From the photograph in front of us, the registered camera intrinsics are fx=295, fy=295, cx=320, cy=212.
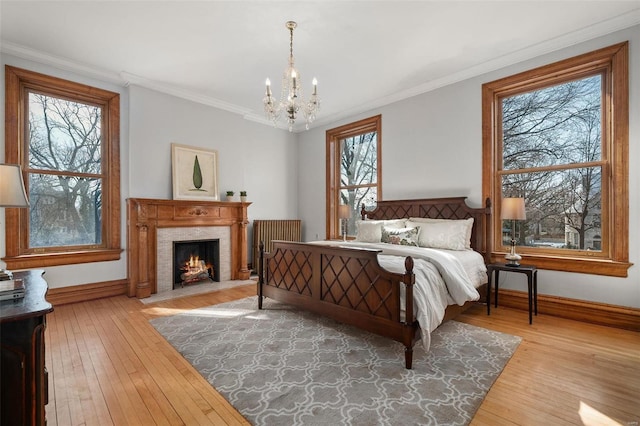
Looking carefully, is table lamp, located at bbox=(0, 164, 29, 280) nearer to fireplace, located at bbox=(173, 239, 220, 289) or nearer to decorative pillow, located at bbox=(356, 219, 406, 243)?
fireplace, located at bbox=(173, 239, 220, 289)

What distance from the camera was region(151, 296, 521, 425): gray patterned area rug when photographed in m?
1.72

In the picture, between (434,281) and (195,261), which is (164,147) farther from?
(434,281)

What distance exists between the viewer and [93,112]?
4.18 metres

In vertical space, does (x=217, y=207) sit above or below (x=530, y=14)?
below

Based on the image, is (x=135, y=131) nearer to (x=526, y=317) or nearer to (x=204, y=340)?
(x=204, y=340)

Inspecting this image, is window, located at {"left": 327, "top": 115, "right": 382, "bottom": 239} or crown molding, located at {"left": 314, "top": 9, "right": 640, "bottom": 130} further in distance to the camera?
window, located at {"left": 327, "top": 115, "right": 382, "bottom": 239}

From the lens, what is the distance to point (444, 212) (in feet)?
13.5

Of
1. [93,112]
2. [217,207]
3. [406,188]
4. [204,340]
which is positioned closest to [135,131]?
[93,112]

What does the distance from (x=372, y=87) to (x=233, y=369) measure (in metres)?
4.08

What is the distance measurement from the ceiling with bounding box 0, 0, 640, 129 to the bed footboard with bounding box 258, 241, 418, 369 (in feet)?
7.39

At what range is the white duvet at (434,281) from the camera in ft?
7.31

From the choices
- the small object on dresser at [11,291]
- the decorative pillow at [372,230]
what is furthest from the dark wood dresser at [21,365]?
the decorative pillow at [372,230]

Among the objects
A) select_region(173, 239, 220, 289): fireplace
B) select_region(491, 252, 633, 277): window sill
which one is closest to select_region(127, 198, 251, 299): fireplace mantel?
select_region(173, 239, 220, 289): fireplace

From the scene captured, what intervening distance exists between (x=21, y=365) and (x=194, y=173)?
398 centimetres
